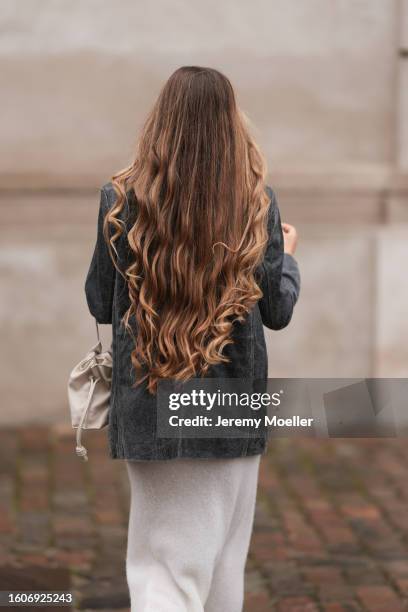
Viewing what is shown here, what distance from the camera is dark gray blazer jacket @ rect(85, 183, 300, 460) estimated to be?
10.3 feet

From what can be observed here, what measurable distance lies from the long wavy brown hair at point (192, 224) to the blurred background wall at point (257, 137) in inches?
168

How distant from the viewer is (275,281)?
3.18 meters

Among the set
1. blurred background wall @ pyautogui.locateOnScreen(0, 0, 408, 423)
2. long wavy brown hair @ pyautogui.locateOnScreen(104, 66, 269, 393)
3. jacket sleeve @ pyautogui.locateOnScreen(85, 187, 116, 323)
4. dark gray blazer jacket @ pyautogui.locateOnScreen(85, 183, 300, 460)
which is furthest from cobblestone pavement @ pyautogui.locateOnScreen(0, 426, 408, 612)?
long wavy brown hair @ pyautogui.locateOnScreen(104, 66, 269, 393)

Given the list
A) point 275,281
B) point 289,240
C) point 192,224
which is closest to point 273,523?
point 289,240

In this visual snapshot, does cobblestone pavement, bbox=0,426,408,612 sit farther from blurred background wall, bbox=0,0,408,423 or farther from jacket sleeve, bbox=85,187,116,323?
jacket sleeve, bbox=85,187,116,323

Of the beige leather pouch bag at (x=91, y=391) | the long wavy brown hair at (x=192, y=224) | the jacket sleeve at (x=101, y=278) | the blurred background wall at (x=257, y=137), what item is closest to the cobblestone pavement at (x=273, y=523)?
the blurred background wall at (x=257, y=137)

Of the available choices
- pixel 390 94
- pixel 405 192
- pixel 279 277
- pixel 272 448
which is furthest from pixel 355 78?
pixel 279 277

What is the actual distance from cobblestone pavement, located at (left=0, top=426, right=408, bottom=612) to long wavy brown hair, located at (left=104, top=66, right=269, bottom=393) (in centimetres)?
173

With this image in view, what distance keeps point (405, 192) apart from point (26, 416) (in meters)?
2.68

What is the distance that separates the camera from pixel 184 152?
→ 304 cm

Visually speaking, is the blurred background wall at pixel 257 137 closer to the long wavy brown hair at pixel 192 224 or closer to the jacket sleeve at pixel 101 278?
the jacket sleeve at pixel 101 278

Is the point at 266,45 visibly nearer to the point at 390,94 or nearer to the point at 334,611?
the point at 390,94

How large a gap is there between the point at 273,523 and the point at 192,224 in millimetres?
2779

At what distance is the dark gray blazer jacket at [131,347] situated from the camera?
3.15 metres
